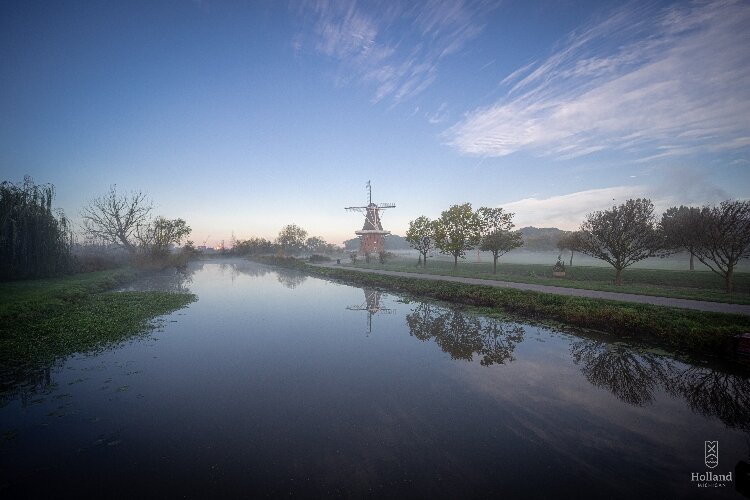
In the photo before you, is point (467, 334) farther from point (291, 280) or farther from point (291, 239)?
point (291, 239)

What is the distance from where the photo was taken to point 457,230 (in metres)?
36.9

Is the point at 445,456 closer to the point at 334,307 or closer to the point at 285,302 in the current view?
the point at 334,307

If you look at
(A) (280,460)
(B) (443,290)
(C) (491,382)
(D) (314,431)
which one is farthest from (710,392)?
(B) (443,290)

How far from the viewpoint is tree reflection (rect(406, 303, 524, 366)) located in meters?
11.4

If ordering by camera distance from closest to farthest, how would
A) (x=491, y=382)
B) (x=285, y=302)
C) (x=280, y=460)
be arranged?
(x=280, y=460), (x=491, y=382), (x=285, y=302)

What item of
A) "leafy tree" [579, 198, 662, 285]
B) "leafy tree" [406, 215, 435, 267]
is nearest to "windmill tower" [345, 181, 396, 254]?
"leafy tree" [406, 215, 435, 267]

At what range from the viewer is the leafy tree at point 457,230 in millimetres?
36312

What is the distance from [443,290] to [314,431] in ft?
58.3

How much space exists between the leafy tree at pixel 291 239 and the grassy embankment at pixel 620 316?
2996 inches

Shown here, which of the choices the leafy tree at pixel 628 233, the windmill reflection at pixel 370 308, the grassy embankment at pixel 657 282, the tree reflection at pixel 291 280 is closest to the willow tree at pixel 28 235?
the tree reflection at pixel 291 280

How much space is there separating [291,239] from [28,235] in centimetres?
6786

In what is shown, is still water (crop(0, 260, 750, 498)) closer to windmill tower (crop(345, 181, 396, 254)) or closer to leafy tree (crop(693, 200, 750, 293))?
leafy tree (crop(693, 200, 750, 293))

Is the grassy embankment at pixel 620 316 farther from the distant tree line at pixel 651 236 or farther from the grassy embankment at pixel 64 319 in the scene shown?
the grassy embankment at pixel 64 319

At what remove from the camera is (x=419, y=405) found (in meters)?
7.54
